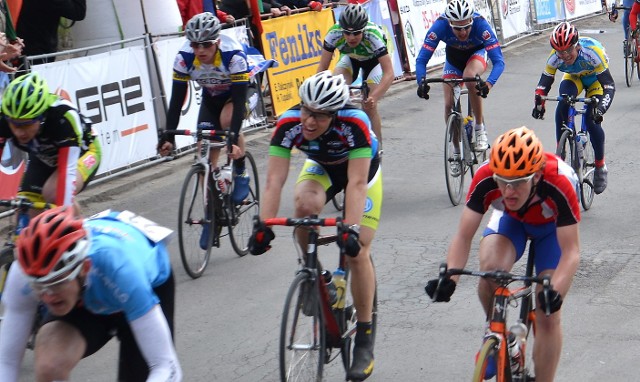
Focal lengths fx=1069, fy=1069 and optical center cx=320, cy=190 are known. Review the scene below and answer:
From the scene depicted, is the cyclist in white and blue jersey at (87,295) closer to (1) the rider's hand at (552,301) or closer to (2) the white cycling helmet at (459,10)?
(1) the rider's hand at (552,301)

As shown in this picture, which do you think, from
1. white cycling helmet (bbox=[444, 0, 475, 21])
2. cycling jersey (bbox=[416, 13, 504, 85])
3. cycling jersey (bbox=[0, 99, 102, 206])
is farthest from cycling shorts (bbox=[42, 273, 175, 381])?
cycling jersey (bbox=[416, 13, 504, 85])

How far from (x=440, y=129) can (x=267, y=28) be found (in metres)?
2.87

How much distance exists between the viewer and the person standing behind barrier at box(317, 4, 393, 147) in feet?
36.2

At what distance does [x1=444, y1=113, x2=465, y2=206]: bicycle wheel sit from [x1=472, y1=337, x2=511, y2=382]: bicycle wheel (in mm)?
6022

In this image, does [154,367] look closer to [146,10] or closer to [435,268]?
[435,268]

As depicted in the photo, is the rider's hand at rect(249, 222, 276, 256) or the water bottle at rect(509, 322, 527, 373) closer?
the water bottle at rect(509, 322, 527, 373)

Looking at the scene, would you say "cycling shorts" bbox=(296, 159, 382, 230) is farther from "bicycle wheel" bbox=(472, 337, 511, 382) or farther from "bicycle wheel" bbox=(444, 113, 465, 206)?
"bicycle wheel" bbox=(444, 113, 465, 206)

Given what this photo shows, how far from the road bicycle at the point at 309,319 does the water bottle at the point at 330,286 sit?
13 millimetres

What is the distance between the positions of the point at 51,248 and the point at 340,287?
281 centimetres

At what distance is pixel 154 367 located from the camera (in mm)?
4051

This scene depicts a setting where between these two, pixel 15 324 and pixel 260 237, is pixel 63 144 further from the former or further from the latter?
pixel 15 324

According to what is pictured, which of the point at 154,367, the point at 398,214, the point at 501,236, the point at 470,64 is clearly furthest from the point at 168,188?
the point at 154,367

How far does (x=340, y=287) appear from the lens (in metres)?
6.39

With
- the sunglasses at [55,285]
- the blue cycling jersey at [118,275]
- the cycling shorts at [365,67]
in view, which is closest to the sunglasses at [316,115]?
the blue cycling jersey at [118,275]
